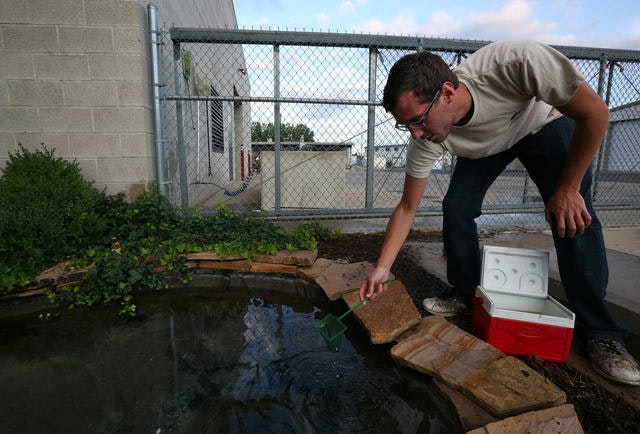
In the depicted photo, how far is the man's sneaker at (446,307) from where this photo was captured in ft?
7.33

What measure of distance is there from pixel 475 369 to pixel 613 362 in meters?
0.64

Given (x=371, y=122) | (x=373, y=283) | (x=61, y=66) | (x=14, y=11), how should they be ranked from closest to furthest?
(x=373, y=283) → (x=14, y=11) → (x=61, y=66) → (x=371, y=122)

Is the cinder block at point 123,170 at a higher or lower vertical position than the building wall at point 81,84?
lower

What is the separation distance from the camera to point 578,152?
1482 mm

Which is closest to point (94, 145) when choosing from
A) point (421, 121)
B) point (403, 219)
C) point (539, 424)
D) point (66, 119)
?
point (66, 119)

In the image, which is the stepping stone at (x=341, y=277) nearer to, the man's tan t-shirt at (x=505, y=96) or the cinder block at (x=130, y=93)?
the man's tan t-shirt at (x=505, y=96)

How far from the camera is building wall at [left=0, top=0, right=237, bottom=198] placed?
3129 mm

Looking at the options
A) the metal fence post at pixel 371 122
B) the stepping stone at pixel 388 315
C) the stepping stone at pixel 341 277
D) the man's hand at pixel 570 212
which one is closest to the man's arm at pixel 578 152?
the man's hand at pixel 570 212

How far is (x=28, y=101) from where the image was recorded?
10.5 feet

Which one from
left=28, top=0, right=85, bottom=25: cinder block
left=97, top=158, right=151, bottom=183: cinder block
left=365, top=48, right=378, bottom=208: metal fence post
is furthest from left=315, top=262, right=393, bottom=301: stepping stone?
left=28, top=0, right=85, bottom=25: cinder block

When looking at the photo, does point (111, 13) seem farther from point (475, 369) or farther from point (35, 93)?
point (475, 369)

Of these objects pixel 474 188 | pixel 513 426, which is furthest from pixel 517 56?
pixel 513 426

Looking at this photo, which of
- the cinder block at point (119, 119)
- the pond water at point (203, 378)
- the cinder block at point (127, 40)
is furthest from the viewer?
the cinder block at point (119, 119)

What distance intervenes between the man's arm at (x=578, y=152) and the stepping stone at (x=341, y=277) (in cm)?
129
